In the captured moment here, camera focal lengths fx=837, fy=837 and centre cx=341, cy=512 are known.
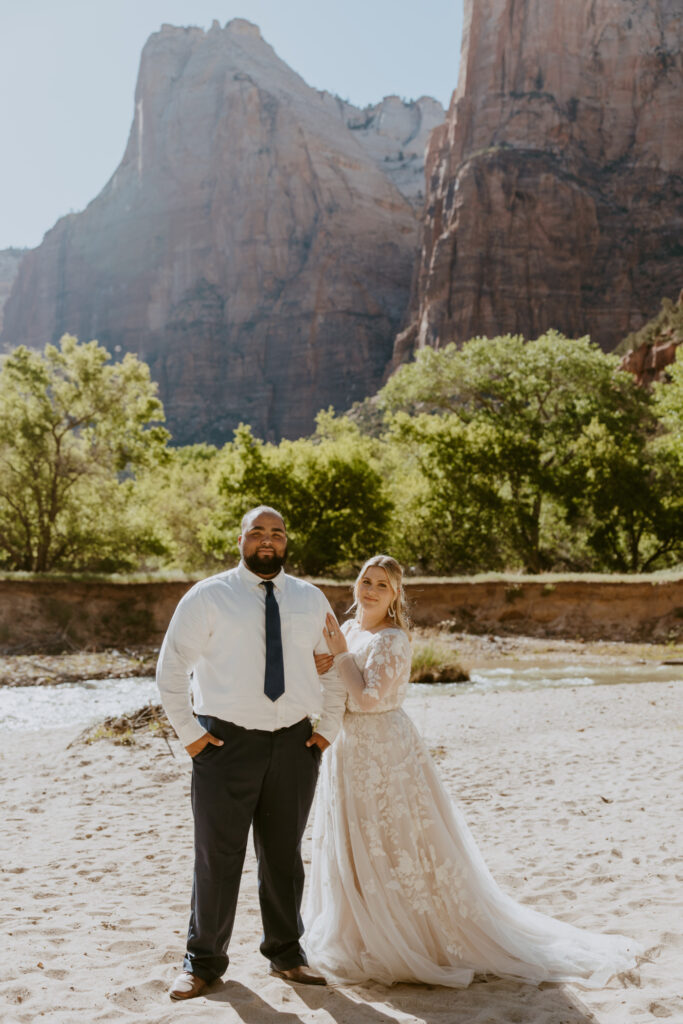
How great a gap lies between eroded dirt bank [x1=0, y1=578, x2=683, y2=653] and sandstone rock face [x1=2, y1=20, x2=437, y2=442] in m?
90.6

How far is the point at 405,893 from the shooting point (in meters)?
3.87

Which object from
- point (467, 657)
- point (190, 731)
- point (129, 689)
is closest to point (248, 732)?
point (190, 731)

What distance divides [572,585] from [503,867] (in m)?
20.0

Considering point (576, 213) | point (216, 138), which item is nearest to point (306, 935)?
point (576, 213)

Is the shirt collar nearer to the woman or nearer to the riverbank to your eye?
the woman

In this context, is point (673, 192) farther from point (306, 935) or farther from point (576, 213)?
point (306, 935)

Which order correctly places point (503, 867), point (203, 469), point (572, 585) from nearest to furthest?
point (503, 867) → point (572, 585) → point (203, 469)

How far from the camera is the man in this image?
12.0 feet

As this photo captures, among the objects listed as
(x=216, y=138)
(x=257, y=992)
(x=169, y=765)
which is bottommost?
(x=169, y=765)

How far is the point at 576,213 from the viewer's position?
9356 centimetres

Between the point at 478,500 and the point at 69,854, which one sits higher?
the point at 478,500

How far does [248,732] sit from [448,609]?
22.0 meters

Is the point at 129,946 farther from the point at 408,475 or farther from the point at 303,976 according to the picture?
the point at 408,475

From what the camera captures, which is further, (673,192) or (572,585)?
(673,192)
